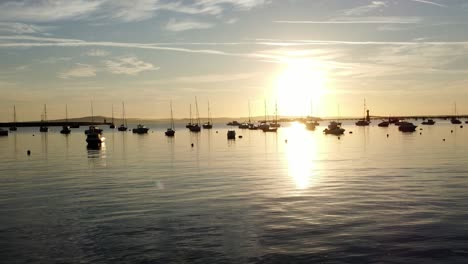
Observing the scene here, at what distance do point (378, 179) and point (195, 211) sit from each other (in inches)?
929

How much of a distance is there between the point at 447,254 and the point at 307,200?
1566 centimetres

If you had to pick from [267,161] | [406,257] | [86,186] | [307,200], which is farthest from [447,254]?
[267,161]

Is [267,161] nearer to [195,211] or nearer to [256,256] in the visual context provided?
[195,211]

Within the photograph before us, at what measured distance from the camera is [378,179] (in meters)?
49.8

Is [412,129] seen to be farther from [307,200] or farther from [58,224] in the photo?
[58,224]

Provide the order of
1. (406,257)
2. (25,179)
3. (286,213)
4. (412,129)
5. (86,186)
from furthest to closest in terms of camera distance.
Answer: (412,129)
(25,179)
(86,186)
(286,213)
(406,257)

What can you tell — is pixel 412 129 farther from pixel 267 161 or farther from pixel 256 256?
pixel 256 256

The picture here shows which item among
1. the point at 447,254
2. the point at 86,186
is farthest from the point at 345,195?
the point at 86,186

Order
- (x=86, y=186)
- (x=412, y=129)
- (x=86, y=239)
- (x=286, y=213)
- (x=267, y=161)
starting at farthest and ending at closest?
(x=412, y=129) < (x=267, y=161) < (x=86, y=186) < (x=286, y=213) < (x=86, y=239)

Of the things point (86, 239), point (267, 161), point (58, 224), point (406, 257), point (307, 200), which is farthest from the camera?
point (267, 161)

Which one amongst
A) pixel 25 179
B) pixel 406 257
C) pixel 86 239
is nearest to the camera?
pixel 406 257

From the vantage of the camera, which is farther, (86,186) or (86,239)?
(86,186)

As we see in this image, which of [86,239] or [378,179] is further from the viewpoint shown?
[378,179]

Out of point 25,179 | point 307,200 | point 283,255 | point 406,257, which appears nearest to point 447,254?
point 406,257
